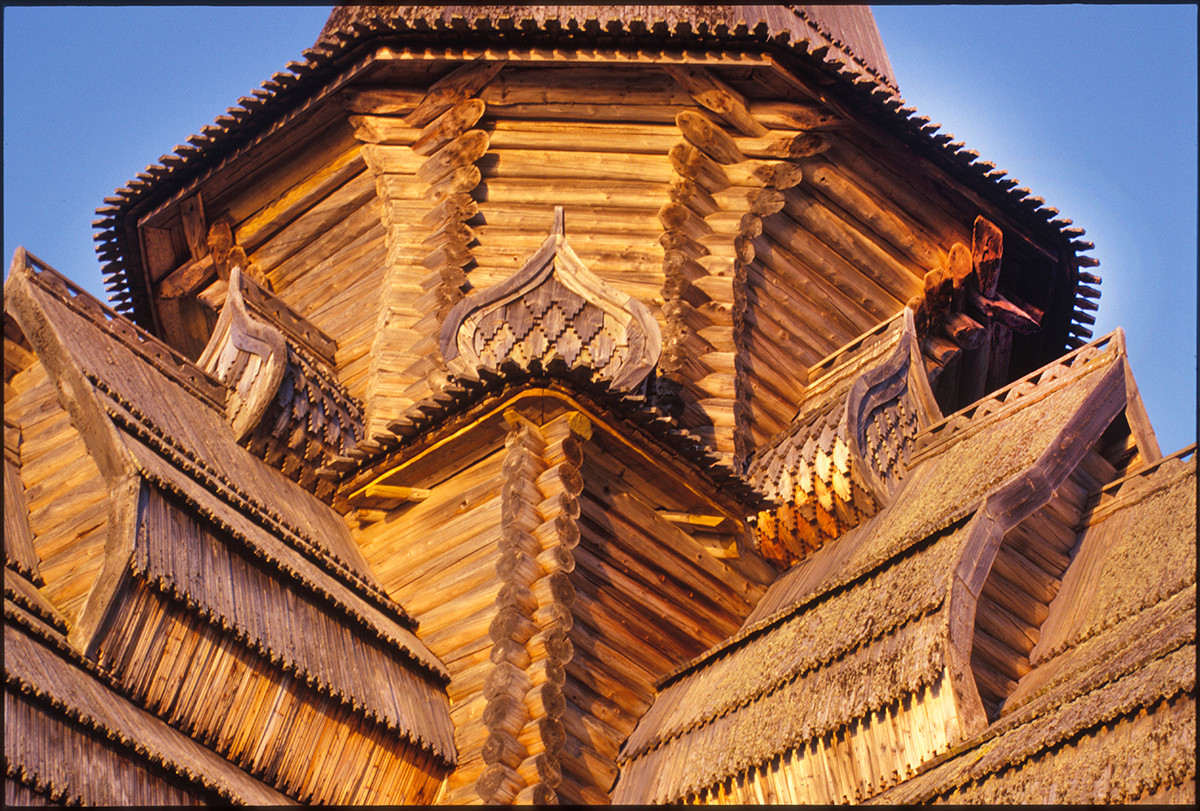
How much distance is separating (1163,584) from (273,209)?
10.2 metres

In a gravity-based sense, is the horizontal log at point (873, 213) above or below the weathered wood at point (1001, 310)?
above

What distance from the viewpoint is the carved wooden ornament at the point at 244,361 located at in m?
13.9

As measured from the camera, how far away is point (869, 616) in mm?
11391

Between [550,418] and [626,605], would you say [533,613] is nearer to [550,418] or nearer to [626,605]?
[626,605]

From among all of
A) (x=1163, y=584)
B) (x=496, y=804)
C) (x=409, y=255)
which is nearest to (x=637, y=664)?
(x=496, y=804)

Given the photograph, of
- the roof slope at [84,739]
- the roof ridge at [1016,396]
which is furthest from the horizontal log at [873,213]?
the roof slope at [84,739]

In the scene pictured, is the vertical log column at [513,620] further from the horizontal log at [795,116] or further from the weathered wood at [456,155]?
the horizontal log at [795,116]

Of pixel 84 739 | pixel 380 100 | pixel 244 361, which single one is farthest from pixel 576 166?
pixel 84 739

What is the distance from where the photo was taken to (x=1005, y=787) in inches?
351

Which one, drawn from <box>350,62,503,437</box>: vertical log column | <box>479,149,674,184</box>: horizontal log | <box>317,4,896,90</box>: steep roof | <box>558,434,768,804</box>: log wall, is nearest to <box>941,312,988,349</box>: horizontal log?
<box>317,4,896,90</box>: steep roof

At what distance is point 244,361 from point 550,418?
301 centimetres

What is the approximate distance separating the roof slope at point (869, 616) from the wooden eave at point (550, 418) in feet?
3.53

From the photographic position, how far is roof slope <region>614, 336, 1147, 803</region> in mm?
10859

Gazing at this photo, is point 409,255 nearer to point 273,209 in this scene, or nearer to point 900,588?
point 273,209
